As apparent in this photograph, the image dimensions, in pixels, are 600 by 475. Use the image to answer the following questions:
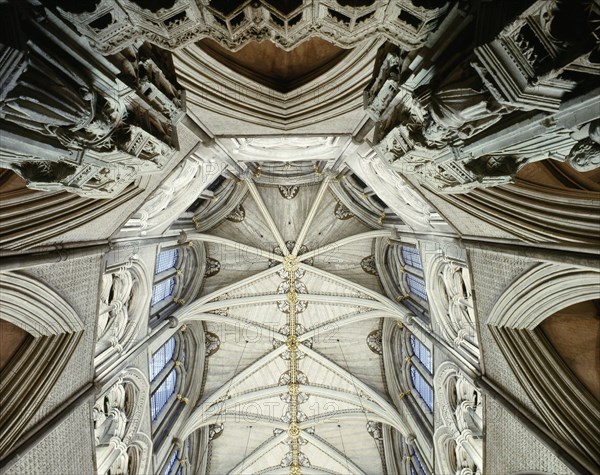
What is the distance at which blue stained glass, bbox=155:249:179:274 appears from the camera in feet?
34.2

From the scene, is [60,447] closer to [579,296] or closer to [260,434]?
[579,296]

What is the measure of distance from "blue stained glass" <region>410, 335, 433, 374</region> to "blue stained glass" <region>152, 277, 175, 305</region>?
7.97 metres

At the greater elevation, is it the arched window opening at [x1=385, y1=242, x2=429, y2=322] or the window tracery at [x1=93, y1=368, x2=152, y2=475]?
the arched window opening at [x1=385, y1=242, x2=429, y2=322]

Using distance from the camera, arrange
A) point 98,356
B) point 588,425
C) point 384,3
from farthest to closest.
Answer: point 98,356, point 588,425, point 384,3

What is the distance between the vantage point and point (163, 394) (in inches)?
448

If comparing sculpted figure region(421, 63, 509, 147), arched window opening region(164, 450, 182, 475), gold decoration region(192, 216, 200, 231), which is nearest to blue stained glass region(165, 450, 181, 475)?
arched window opening region(164, 450, 182, 475)

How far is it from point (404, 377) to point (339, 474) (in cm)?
528

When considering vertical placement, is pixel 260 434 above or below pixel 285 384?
below

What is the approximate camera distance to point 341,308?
13.2m

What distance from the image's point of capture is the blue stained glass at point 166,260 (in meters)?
10.4

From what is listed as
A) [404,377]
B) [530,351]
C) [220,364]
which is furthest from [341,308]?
[530,351]

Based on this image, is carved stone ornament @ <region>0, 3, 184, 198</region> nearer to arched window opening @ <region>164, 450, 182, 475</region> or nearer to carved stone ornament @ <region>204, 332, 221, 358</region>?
carved stone ornament @ <region>204, 332, 221, 358</region>

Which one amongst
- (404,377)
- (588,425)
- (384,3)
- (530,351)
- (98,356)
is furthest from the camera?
(404,377)

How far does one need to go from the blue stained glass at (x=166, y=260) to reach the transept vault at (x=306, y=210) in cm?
7
